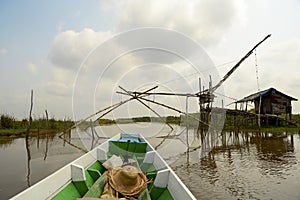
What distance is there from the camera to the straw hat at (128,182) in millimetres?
3588

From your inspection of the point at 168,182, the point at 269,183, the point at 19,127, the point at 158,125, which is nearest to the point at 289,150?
the point at 269,183

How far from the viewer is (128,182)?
144 inches

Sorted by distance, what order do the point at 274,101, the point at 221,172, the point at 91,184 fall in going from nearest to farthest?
the point at 91,184
the point at 221,172
the point at 274,101

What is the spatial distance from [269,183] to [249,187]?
1.85 ft

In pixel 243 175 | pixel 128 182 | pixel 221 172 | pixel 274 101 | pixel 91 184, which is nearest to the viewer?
pixel 128 182

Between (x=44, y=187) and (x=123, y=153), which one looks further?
(x=123, y=153)

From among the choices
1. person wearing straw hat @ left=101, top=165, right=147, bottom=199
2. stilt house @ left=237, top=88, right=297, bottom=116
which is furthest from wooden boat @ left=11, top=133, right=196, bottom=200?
stilt house @ left=237, top=88, right=297, bottom=116

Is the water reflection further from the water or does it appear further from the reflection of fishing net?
the reflection of fishing net

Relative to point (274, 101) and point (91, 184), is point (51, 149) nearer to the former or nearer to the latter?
point (91, 184)

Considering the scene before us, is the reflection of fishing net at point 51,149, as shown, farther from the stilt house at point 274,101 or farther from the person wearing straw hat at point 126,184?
the stilt house at point 274,101

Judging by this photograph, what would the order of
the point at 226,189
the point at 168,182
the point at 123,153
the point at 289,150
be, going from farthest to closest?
the point at 289,150 < the point at 123,153 < the point at 226,189 < the point at 168,182

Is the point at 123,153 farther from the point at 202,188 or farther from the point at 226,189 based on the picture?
the point at 226,189

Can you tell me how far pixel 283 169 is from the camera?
7.42 metres

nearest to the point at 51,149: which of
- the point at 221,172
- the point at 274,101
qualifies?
the point at 221,172
